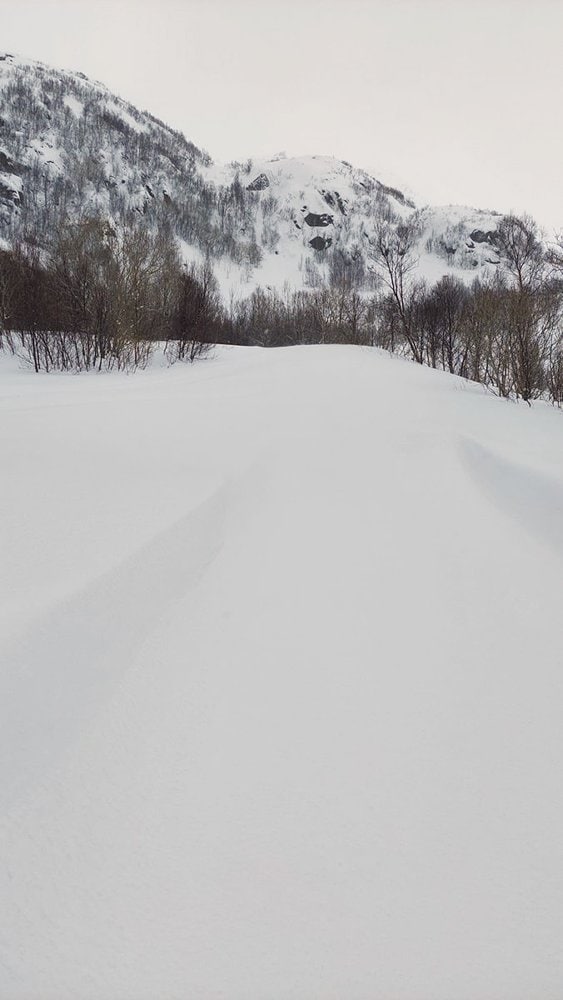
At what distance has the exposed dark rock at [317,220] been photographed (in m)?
107

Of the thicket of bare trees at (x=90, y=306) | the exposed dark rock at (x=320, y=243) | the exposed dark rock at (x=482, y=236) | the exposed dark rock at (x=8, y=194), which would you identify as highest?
the exposed dark rock at (x=482, y=236)

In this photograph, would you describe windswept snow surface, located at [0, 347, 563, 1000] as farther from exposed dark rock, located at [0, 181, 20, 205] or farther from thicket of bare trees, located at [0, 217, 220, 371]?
exposed dark rock, located at [0, 181, 20, 205]

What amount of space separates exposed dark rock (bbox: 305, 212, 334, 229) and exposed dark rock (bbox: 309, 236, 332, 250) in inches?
285

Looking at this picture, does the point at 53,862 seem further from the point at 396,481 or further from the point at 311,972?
the point at 396,481

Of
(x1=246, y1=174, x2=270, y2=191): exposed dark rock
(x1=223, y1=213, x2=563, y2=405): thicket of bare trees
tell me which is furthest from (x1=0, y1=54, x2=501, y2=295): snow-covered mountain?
(x1=223, y1=213, x2=563, y2=405): thicket of bare trees

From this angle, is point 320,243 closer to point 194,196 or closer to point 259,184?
point 194,196

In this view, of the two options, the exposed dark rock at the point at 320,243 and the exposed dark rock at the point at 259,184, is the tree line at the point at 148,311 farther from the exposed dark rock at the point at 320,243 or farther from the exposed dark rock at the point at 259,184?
the exposed dark rock at the point at 259,184

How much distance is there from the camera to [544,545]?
3117 mm

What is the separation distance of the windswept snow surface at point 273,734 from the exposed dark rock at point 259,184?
135878mm

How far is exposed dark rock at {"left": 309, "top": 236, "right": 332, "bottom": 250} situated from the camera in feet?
328

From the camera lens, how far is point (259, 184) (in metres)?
120

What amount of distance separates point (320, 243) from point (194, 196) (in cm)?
2699

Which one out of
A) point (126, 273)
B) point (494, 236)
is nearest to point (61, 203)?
point (126, 273)

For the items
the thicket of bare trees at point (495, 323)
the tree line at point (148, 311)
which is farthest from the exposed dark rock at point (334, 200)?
the tree line at point (148, 311)
